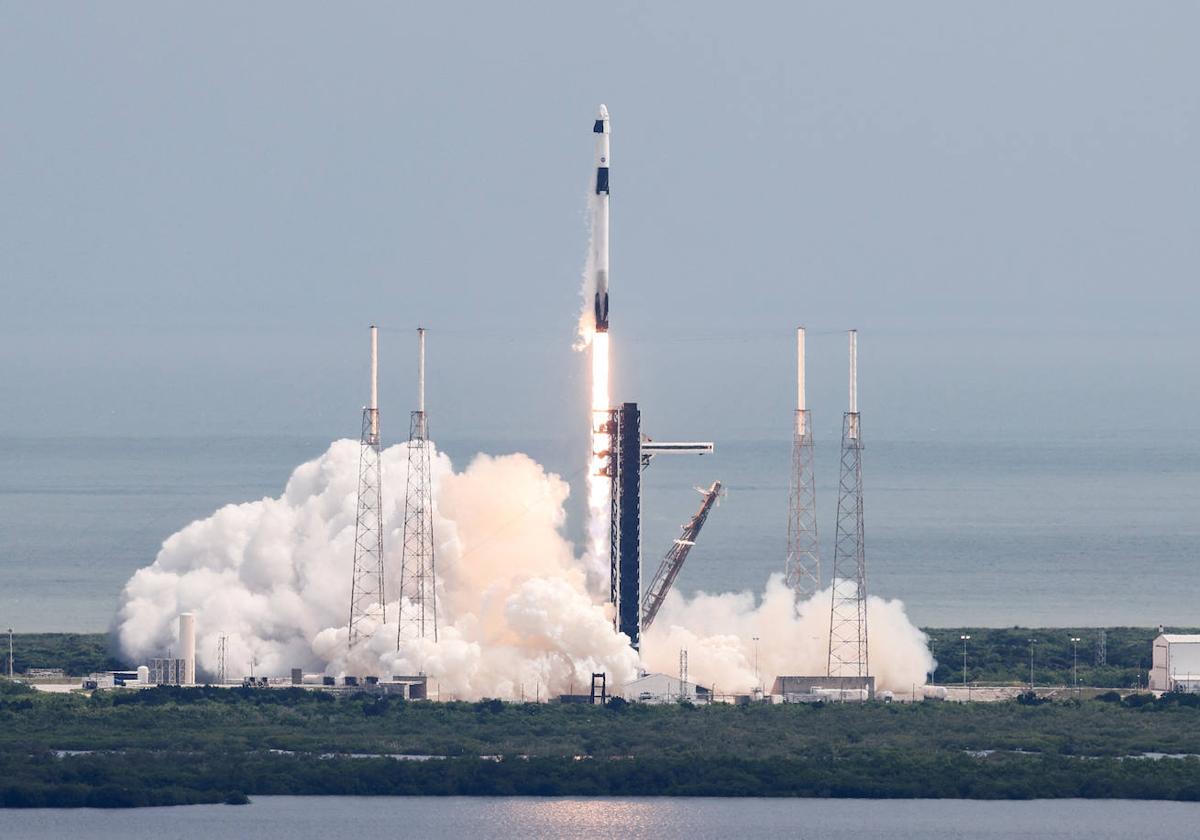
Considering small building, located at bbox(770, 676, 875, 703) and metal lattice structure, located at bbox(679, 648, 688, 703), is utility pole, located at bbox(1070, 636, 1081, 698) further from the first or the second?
metal lattice structure, located at bbox(679, 648, 688, 703)

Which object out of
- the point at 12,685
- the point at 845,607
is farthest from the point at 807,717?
the point at 12,685

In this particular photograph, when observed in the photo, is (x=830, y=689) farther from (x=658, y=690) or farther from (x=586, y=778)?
(x=586, y=778)

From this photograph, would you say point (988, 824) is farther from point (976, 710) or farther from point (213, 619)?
point (213, 619)

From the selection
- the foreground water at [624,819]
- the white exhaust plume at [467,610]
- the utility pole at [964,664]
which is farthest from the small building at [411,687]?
the utility pole at [964,664]

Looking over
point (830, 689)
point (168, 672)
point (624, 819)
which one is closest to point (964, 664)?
point (830, 689)

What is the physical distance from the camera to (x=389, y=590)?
105688mm

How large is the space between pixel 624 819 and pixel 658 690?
11620 millimetres

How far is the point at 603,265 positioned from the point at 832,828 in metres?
17.7

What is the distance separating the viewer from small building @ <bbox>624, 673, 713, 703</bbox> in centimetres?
10169

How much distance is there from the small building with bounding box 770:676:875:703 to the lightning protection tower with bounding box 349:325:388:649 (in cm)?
942

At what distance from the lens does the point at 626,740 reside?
96.8 metres

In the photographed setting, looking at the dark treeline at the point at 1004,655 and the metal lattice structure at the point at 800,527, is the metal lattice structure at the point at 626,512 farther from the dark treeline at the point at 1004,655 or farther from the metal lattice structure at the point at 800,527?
the dark treeline at the point at 1004,655

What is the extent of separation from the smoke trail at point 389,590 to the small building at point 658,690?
477mm

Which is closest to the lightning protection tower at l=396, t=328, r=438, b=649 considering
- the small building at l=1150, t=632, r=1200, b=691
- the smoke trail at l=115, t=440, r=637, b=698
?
the smoke trail at l=115, t=440, r=637, b=698
